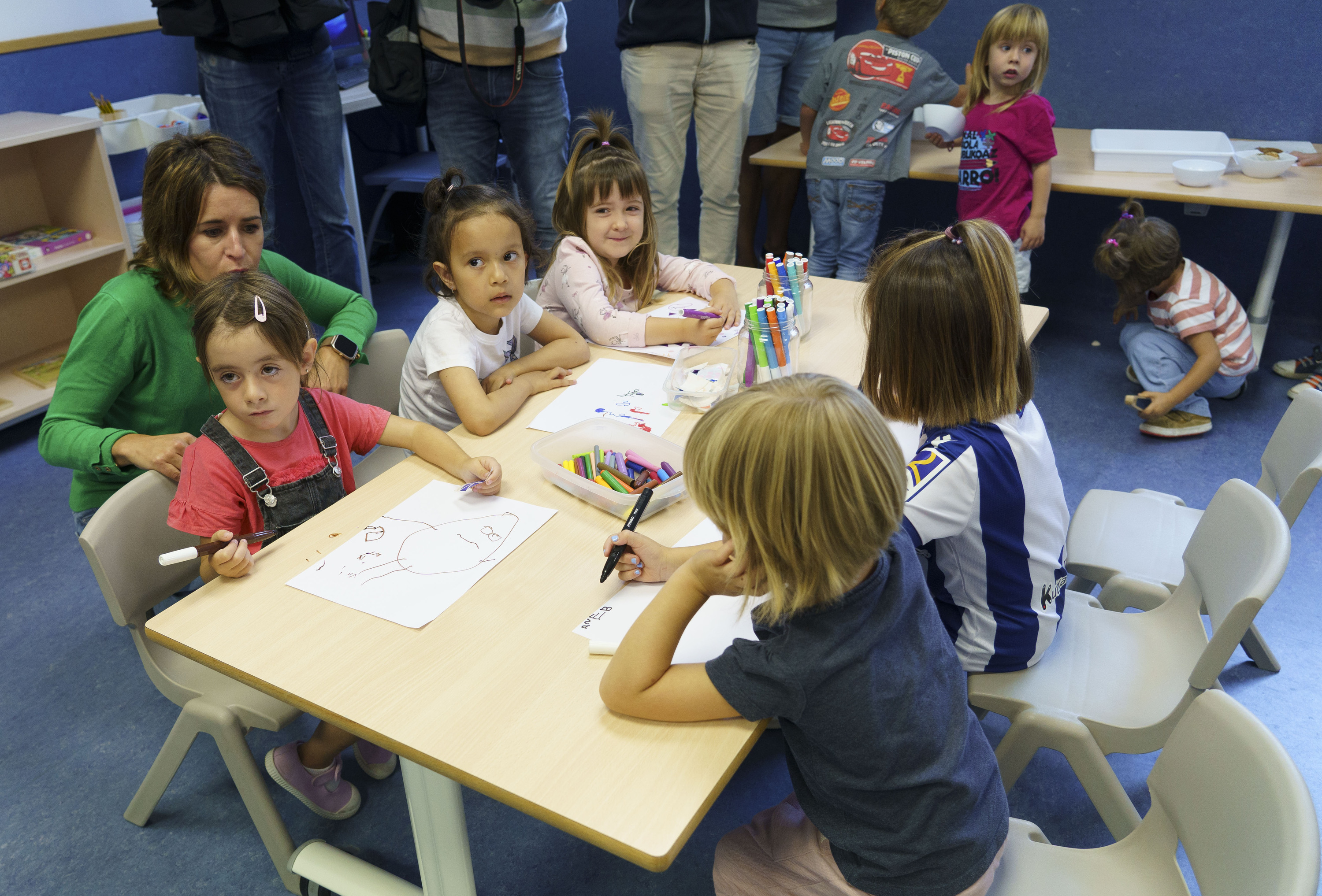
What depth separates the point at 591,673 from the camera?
40.1 inches

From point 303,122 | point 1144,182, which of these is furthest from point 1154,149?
point 303,122

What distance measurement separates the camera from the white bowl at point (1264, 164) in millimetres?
2938

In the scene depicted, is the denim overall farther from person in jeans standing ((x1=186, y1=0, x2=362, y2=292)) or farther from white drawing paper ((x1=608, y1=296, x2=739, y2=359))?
person in jeans standing ((x1=186, y1=0, x2=362, y2=292))

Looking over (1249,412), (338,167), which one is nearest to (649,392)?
(338,167)

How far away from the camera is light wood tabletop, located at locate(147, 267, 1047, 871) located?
0.87 metres

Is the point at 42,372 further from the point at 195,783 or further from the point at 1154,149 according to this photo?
the point at 1154,149

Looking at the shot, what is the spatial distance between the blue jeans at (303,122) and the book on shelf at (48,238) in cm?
63

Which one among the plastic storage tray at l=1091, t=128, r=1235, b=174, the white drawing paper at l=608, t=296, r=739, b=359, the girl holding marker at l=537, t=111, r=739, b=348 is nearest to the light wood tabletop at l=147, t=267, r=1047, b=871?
the white drawing paper at l=608, t=296, r=739, b=359

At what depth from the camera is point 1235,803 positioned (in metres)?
0.90

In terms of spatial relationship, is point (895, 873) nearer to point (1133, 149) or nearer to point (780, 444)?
point (780, 444)

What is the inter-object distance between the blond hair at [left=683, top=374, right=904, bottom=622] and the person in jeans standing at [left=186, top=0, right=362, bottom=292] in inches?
78.8

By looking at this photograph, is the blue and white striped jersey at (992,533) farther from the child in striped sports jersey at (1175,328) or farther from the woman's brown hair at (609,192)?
the child in striped sports jersey at (1175,328)

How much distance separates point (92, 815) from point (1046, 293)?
3.59 metres

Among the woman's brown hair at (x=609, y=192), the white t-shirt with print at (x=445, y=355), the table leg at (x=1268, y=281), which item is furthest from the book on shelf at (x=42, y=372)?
the table leg at (x=1268, y=281)
